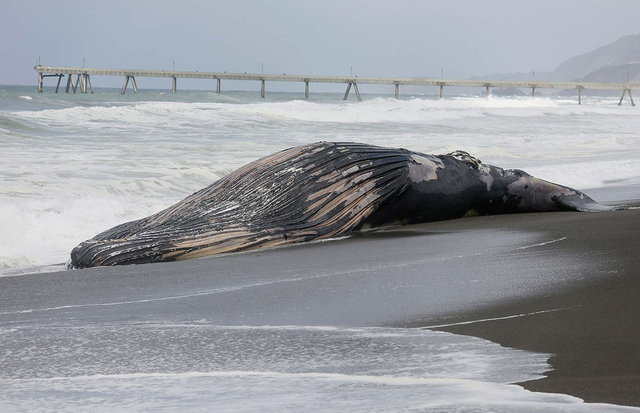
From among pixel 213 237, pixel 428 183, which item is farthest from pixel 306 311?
pixel 428 183

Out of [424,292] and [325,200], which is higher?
[325,200]

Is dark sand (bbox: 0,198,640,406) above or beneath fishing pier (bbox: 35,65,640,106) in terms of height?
beneath

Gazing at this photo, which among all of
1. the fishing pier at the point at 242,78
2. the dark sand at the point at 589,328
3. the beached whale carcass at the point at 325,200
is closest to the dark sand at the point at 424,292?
the dark sand at the point at 589,328

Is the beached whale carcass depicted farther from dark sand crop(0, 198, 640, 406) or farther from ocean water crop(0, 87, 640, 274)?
ocean water crop(0, 87, 640, 274)

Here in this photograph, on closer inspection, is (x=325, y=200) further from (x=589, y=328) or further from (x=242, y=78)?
(x=242, y=78)

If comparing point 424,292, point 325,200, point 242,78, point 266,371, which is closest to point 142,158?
point 325,200

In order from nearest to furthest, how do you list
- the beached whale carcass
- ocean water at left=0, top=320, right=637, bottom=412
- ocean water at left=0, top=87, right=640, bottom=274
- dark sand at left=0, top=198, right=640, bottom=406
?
ocean water at left=0, top=320, right=637, bottom=412 < dark sand at left=0, top=198, right=640, bottom=406 < the beached whale carcass < ocean water at left=0, top=87, right=640, bottom=274

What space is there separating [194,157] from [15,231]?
750cm

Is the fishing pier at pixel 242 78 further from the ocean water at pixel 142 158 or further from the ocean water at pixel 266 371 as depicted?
the ocean water at pixel 266 371

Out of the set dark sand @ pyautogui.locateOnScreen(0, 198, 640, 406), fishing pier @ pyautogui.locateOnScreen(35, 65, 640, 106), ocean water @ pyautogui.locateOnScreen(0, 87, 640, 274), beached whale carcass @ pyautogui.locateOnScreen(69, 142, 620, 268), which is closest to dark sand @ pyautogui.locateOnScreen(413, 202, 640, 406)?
dark sand @ pyautogui.locateOnScreen(0, 198, 640, 406)

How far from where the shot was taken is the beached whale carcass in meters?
5.16

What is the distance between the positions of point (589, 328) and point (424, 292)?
35.0 inches

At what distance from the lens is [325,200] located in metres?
5.51

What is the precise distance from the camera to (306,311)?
3.16m
